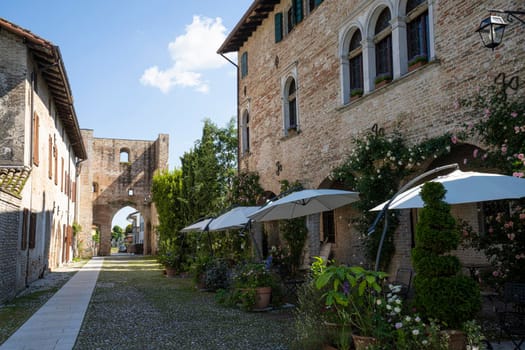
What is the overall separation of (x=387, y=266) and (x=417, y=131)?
280cm

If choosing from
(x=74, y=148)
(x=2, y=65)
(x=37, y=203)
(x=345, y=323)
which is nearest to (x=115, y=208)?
(x=74, y=148)

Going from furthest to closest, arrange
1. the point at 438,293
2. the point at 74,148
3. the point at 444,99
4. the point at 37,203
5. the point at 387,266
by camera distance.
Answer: the point at 74,148 < the point at 37,203 < the point at 387,266 < the point at 444,99 < the point at 438,293

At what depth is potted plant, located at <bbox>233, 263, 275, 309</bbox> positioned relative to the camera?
857cm

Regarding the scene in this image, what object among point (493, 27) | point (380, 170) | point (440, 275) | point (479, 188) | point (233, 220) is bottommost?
point (440, 275)

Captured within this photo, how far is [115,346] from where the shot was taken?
6293 millimetres

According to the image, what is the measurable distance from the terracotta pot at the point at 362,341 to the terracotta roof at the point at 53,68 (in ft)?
35.8

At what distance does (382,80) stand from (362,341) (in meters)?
6.85

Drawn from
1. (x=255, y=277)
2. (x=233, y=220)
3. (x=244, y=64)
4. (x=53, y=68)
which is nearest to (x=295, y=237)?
(x=233, y=220)

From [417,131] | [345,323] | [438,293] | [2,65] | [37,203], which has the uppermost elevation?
[2,65]

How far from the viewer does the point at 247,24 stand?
54.7 feet

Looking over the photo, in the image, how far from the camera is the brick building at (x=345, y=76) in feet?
26.5

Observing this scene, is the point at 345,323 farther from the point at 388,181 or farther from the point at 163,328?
the point at 388,181

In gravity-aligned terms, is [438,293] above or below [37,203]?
below

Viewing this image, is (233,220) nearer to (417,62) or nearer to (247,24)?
(417,62)
